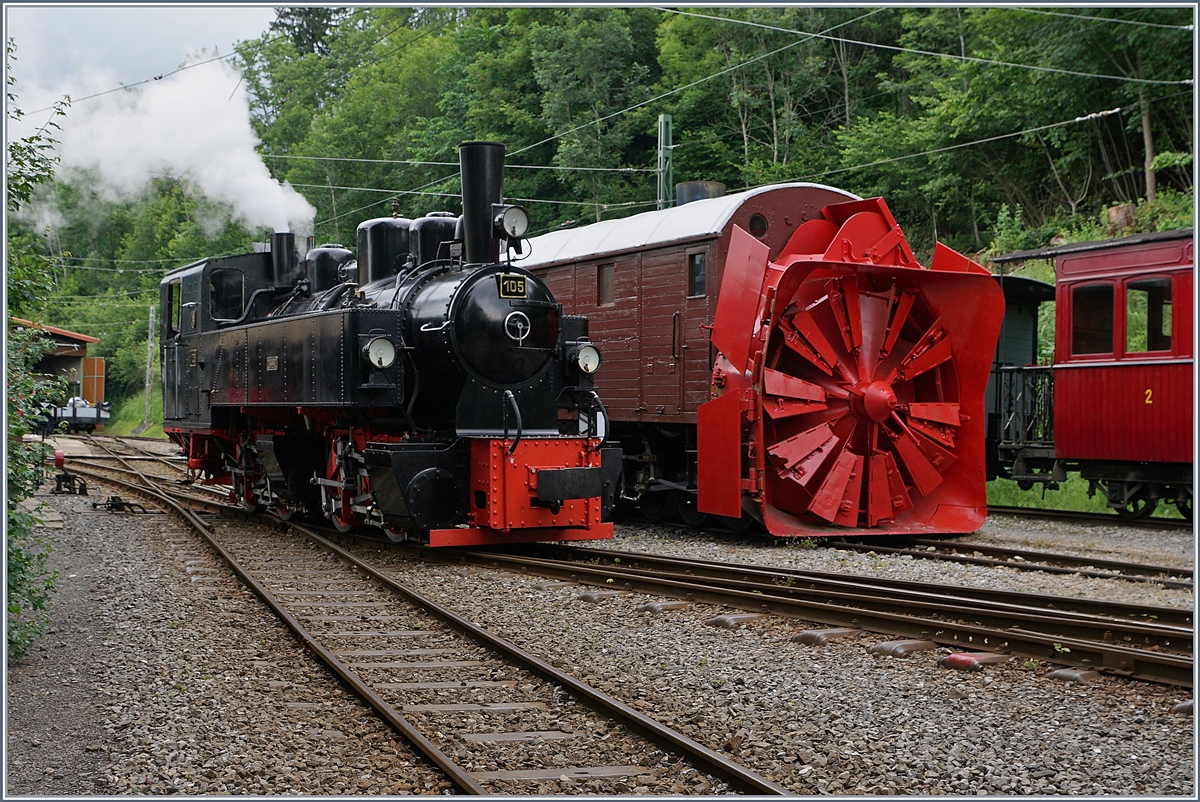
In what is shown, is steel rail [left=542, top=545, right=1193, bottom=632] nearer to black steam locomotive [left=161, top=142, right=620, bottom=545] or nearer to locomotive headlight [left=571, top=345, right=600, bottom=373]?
black steam locomotive [left=161, top=142, right=620, bottom=545]

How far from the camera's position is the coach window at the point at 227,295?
535 inches

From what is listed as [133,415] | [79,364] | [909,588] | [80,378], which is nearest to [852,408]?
[909,588]

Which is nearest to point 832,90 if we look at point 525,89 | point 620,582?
point 525,89

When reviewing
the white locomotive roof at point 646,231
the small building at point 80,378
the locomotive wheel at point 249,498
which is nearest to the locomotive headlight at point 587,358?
the white locomotive roof at point 646,231

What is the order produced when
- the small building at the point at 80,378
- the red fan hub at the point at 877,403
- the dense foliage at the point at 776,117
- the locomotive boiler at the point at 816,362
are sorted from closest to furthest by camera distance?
1. the locomotive boiler at the point at 816,362
2. the red fan hub at the point at 877,403
3. the dense foliage at the point at 776,117
4. the small building at the point at 80,378

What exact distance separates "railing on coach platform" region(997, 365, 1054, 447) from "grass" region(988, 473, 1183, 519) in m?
1.34

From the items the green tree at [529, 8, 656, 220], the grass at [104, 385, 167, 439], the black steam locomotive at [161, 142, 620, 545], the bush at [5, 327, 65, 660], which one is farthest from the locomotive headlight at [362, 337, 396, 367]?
the grass at [104, 385, 167, 439]

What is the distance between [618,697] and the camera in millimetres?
5258

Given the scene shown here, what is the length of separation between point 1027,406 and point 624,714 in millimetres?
11027

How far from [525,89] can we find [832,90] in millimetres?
8949

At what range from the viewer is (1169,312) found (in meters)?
11.6

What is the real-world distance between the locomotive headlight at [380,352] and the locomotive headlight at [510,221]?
56.0 inches

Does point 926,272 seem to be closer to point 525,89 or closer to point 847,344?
point 847,344

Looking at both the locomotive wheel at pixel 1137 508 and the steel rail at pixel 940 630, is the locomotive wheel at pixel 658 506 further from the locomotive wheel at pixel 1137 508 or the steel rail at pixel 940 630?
the locomotive wheel at pixel 1137 508
